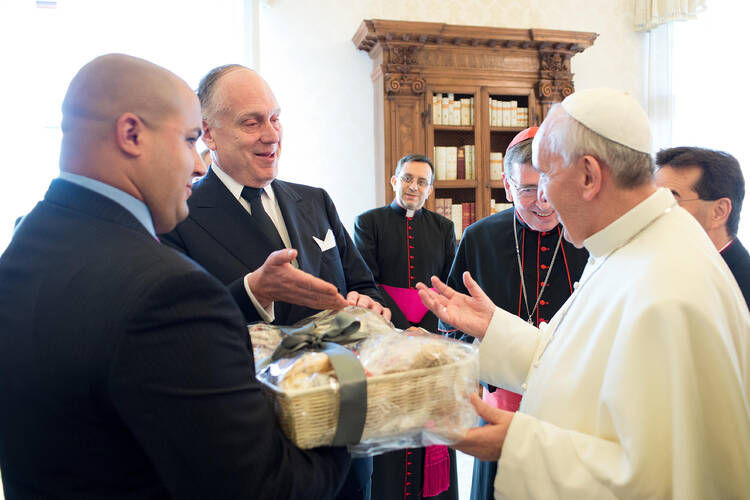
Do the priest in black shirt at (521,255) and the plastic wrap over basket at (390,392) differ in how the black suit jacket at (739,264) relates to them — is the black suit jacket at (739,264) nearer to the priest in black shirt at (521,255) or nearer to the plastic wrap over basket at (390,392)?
the priest in black shirt at (521,255)

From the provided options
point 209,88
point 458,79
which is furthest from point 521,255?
point 458,79

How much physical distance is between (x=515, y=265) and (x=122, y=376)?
7.25 feet

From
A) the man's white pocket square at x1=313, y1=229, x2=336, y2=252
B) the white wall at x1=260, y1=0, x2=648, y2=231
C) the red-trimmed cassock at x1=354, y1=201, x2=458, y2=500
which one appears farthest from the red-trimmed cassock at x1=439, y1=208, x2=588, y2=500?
the white wall at x1=260, y1=0, x2=648, y2=231

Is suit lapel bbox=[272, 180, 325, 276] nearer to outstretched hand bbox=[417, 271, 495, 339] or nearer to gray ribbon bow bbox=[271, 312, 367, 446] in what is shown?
outstretched hand bbox=[417, 271, 495, 339]

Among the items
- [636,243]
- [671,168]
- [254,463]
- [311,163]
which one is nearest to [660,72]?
[311,163]

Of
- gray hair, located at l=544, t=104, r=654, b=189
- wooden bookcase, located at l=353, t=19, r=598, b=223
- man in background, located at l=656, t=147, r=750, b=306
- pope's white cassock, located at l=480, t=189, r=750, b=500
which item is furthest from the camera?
wooden bookcase, located at l=353, t=19, r=598, b=223

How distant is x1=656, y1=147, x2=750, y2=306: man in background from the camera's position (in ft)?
7.47

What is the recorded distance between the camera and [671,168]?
2.34 metres

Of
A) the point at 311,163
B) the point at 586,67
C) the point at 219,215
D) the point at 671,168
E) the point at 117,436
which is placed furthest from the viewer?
the point at 586,67

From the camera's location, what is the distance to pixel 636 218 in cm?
142

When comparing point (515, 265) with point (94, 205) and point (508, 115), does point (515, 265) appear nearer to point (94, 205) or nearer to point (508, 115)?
point (94, 205)

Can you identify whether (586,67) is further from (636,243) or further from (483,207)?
(636,243)

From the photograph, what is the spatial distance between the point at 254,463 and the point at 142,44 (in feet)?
15.8

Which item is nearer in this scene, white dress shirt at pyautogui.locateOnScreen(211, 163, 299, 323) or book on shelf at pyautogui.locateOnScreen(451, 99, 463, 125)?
white dress shirt at pyautogui.locateOnScreen(211, 163, 299, 323)
